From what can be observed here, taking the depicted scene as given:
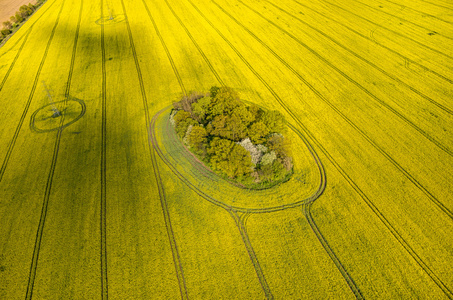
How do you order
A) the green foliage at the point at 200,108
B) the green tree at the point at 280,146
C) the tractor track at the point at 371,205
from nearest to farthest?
the tractor track at the point at 371,205, the green tree at the point at 280,146, the green foliage at the point at 200,108

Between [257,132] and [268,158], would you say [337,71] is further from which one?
[268,158]

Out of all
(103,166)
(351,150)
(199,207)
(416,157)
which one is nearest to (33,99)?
(103,166)

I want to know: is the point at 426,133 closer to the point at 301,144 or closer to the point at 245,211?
the point at 301,144

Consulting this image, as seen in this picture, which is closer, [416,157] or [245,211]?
[245,211]

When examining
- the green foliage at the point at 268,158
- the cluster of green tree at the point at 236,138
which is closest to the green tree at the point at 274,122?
the cluster of green tree at the point at 236,138

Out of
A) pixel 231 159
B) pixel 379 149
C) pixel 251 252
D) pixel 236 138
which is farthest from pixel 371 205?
pixel 236 138

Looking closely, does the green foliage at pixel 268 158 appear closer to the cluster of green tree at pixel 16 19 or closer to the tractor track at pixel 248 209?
the tractor track at pixel 248 209

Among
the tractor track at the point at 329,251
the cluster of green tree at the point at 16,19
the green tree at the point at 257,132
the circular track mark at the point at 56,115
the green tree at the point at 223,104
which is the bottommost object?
the tractor track at the point at 329,251
